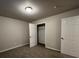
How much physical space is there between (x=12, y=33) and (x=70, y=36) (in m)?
3.88

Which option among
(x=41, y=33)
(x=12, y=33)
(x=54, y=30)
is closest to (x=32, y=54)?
(x=54, y=30)

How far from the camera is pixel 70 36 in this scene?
2.38m

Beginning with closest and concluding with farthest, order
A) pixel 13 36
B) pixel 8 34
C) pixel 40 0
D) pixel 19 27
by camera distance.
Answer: pixel 40 0 < pixel 8 34 < pixel 13 36 < pixel 19 27

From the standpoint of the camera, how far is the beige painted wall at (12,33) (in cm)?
306

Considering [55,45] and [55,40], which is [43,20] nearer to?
[55,40]

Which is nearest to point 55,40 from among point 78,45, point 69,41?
point 69,41

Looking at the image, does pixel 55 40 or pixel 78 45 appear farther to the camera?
pixel 55 40

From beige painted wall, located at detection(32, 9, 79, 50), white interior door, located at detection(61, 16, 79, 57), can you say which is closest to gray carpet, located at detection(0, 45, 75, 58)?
white interior door, located at detection(61, 16, 79, 57)

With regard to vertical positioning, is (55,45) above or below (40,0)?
below

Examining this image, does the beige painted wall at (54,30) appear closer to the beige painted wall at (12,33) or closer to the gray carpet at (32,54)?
the gray carpet at (32,54)

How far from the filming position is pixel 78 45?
215 cm

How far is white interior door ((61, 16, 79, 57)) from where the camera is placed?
86.8 inches

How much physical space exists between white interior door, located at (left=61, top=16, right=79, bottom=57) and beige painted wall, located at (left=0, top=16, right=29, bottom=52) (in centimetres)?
341

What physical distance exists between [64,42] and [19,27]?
3611mm
